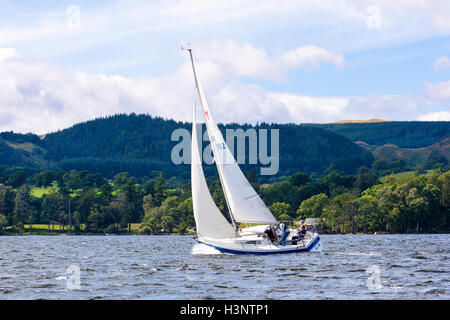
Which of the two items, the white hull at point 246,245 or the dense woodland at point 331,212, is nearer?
the white hull at point 246,245

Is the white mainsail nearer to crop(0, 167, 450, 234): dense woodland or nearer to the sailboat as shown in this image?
the sailboat

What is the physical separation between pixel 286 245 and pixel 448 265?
13.8 meters

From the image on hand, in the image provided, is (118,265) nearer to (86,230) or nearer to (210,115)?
(210,115)

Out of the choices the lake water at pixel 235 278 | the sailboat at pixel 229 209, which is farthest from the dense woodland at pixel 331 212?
the sailboat at pixel 229 209

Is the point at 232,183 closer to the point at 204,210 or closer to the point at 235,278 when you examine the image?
the point at 204,210

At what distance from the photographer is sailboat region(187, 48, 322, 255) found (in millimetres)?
55938

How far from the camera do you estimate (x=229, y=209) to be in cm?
5694

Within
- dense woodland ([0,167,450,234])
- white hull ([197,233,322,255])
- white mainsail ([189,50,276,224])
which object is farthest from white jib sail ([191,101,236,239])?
dense woodland ([0,167,450,234])

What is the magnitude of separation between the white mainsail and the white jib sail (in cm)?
139

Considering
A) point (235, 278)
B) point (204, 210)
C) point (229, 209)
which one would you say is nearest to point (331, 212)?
point (229, 209)

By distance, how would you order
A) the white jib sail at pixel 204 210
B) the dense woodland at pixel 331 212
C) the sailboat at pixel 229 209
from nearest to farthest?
the sailboat at pixel 229 209 < the white jib sail at pixel 204 210 < the dense woodland at pixel 331 212

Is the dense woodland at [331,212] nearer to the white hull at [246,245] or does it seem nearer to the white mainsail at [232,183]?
the white hull at [246,245]

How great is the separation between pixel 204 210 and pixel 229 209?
6.88ft

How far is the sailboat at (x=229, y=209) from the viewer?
55.9 m
